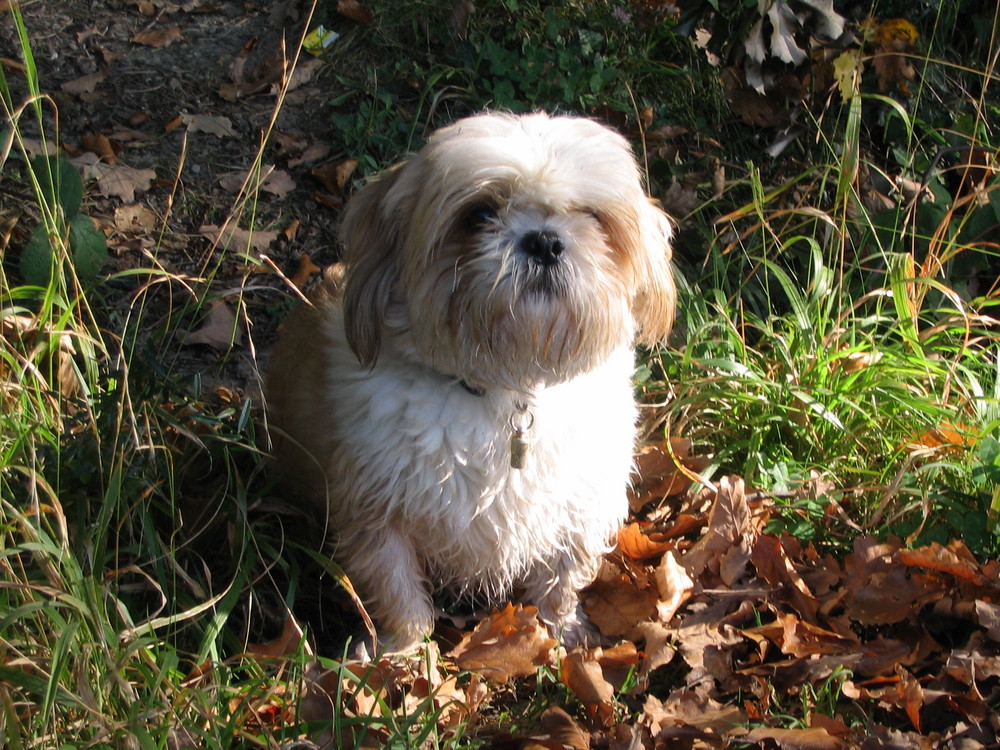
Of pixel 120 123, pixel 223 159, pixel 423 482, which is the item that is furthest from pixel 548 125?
pixel 120 123

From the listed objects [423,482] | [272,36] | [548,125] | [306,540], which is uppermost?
[548,125]

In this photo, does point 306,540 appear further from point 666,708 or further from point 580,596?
point 666,708

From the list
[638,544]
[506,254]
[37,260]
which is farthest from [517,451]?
[37,260]

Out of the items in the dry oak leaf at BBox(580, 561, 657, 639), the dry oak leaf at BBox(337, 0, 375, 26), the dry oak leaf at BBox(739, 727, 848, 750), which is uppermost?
the dry oak leaf at BBox(337, 0, 375, 26)

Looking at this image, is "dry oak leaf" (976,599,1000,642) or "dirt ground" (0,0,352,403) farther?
"dirt ground" (0,0,352,403)

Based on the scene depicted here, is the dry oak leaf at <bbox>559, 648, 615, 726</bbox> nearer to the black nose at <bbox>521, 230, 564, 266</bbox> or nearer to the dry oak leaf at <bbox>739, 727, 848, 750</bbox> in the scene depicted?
the dry oak leaf at <bbox>739, 727, 848, 750</bbox>

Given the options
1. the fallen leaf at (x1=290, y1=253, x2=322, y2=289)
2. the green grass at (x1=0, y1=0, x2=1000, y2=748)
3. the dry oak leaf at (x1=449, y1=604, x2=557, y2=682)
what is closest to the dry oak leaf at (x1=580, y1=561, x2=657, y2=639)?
the dry oak leaf at (x1=449, y1=604, x2=557, y2=682)

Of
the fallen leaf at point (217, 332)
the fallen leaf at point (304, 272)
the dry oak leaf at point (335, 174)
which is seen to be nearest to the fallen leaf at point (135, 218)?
the fallen leaf at point (217, 332)

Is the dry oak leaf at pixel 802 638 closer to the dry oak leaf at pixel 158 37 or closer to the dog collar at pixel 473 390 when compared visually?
the dog collar at pixel 473 390

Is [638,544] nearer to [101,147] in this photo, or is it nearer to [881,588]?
→ [881,588]

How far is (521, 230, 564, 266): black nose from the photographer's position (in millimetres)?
2379

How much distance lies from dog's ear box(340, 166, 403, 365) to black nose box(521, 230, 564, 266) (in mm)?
403

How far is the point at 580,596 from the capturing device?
332 cm

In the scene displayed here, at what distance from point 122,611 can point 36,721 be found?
35 centimetres
